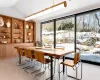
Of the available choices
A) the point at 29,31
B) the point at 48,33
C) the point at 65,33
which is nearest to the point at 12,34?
the point at 29,31

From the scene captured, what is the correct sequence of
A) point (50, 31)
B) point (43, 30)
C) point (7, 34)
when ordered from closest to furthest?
point (7, 34), point (50, 31), point (43, 30)

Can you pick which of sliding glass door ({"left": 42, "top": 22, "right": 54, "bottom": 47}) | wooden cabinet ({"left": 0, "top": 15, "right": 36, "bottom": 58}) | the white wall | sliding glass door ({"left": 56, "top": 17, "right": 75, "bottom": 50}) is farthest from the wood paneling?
sliding glass door ({"left": 56, "top": 17, "right": 75, "bottom": 50})

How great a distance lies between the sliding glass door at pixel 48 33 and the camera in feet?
19.5

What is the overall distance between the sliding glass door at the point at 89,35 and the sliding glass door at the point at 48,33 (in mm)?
1849

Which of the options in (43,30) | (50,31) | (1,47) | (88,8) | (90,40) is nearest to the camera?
(88,8)

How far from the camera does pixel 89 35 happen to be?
4281mm

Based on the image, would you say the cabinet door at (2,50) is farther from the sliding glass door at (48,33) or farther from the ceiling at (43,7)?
the sliding glass door at (48,33)

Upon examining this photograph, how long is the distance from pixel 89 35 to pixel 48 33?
9.34ft

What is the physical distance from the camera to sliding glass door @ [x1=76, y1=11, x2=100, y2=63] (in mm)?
4008

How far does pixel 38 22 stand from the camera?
6895 millimetres

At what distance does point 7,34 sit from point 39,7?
2598 mm

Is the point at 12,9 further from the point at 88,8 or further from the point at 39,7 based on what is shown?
the point at 88,8

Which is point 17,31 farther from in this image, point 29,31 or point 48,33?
point 48,33

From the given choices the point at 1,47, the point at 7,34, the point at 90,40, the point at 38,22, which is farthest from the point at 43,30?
the point at 90,40
